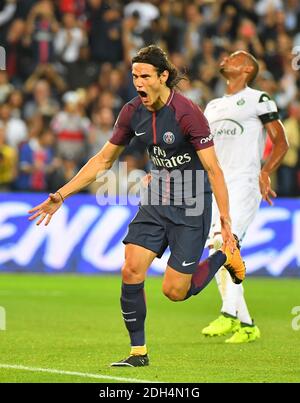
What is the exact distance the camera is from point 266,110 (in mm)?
10820

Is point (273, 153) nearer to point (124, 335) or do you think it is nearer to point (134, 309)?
point (124, 335)

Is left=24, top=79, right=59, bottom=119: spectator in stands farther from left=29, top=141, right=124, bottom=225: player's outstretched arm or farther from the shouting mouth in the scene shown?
the shouting mouth

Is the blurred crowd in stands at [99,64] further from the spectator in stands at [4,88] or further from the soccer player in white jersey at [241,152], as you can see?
the soccer player in white jersey at [241,152]

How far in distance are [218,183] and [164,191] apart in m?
0.64

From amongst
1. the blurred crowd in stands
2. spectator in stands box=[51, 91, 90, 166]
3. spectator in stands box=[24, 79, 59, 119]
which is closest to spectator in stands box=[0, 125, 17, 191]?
the blurred crowd in stands

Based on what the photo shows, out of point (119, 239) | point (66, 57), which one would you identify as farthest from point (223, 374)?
point (66, 57)

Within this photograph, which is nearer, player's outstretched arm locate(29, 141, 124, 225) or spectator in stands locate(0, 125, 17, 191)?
player's outstretched arm locate(29, 141, 124, 225)

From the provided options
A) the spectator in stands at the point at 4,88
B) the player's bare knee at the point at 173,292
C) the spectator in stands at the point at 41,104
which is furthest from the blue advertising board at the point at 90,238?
the player's bare knee at the point at 173,292

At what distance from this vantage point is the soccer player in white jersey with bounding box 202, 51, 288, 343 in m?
10.7

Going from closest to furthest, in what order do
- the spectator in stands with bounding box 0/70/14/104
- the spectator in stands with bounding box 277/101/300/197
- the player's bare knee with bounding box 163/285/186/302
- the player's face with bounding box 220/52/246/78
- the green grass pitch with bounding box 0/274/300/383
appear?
the green grass pitch with bounding box 0/274/300/383, the player's bare knee with bounding box 163/285/186/302, the player's face with bounding box 220/52/246/78, the spectator in stands with bounding box 277/101/300/197, the spectator in stands with bounding box 0/70/14/104

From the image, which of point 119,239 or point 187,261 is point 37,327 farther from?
point 119,239

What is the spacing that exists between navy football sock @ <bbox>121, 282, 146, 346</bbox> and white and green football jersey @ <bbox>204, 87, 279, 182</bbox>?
279 cm

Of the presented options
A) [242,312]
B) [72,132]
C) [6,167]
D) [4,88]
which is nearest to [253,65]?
[242,312]
